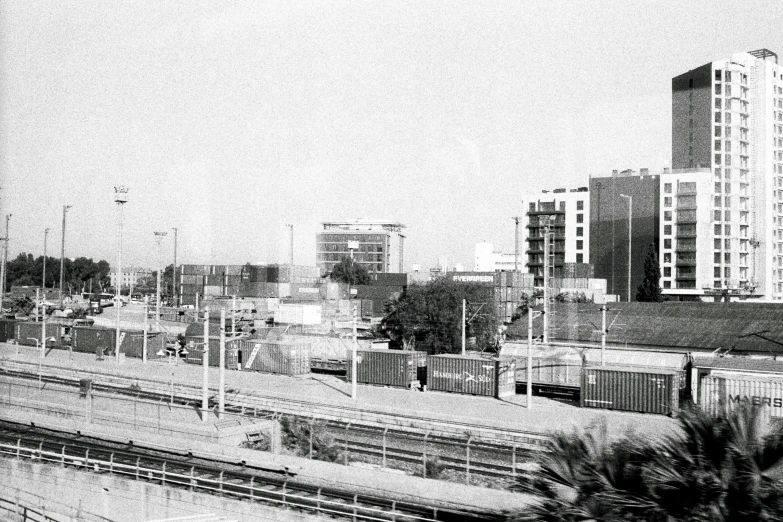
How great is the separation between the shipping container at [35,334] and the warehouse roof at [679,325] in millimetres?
37466

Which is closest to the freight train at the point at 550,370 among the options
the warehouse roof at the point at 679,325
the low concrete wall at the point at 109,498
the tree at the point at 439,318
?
the warehouse roof at the point at 679,325

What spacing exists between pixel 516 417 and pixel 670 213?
63006mm

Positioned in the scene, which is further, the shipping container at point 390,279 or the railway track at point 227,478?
the shipping container at point 390,279

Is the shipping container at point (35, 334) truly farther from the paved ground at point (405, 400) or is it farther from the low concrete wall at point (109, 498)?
the low concrete wall at point (109, 498)

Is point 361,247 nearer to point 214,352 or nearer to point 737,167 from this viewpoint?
point 737,167

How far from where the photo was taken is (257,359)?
48.2 m

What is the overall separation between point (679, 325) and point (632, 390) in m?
18.2

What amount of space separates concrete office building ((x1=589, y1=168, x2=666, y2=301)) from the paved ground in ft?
187

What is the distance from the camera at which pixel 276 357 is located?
4706 centimetres

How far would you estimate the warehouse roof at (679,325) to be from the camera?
150 ft

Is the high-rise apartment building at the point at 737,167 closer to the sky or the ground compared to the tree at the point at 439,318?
closer to the sky

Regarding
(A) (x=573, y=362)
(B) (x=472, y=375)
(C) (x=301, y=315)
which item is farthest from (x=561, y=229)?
(B) (x=472, y=375)

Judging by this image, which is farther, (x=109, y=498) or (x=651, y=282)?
(x=651, y=282)

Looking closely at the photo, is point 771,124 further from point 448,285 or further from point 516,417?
point 516,417
